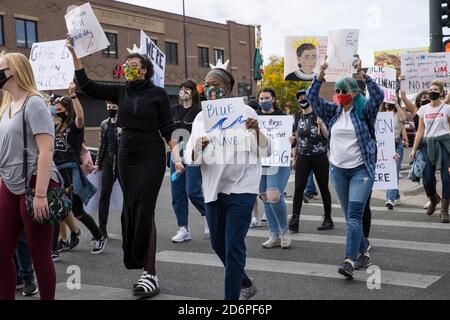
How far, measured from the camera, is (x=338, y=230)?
7.65 metres

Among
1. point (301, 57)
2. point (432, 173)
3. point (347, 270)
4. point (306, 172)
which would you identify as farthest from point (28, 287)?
point (301, 57)

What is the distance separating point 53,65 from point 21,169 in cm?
405

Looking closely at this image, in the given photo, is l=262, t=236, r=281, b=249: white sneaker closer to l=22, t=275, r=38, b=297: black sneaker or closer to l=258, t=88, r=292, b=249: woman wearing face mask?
l=258, t=88, r=292, b=249: woman wearing face mask

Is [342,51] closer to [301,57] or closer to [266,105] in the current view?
[266,105]

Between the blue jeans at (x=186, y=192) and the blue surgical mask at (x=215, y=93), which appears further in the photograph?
the blue jeans at (x=186, y=192)

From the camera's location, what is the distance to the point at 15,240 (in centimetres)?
387

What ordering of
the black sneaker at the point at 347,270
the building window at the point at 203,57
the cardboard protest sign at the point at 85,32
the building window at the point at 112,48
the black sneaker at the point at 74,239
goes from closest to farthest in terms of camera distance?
the black sneaker at the point at 347,270
the cardboard protest sign at the point at 85,32
the black sneaker at the point at 74,239
the building window at the point at 112,48
the building window at the point at 203,57

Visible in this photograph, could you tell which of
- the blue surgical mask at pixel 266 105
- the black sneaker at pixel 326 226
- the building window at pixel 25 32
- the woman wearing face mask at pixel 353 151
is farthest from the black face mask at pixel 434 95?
the building window at pixel 25 32

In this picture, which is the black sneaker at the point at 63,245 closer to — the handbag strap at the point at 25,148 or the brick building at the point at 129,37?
the handbag strap at the point at 25,148

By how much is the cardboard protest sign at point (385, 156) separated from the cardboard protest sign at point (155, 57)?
296cm

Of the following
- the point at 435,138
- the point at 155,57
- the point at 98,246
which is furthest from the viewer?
the point at 435,138

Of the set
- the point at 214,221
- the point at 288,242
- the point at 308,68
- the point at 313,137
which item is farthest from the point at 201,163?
the point at 308,68

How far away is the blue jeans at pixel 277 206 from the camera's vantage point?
6.60 metres
